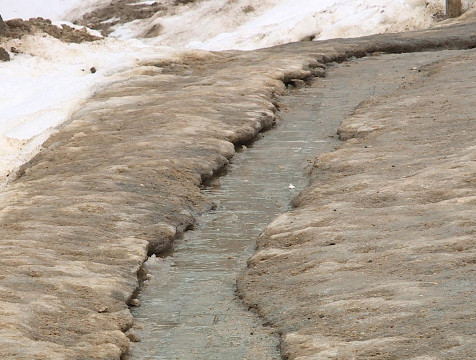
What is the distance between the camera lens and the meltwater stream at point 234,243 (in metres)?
8.46

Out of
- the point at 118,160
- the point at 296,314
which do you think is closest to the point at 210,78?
the point at 118,160

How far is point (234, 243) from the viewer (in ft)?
36.0

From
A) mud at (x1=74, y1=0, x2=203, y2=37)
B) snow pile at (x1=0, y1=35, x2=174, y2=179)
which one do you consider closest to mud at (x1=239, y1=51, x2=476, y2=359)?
snow pile at (x1=0, y1=35, x2=174, y2=179)

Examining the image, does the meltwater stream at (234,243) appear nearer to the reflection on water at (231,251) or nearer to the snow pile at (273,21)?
the reflection on water at (231,251)

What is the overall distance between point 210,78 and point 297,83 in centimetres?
163

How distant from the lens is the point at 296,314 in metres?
8.50

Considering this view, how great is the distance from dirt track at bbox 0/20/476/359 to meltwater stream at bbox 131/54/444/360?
211 mm

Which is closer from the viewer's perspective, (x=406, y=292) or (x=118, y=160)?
(x=406, y=292)

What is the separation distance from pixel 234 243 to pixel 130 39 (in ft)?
53.8

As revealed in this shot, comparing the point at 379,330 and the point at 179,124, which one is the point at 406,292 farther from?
the point at 179,124

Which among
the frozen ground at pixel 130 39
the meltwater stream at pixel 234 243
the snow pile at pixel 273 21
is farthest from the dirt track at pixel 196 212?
the snow pile at pixel 273 21

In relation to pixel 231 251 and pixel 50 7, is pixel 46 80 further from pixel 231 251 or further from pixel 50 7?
pixel 50 7

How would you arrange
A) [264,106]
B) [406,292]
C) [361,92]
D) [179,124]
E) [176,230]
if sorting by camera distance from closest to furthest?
1. [406,292]
2. [176,230]
3. [179,124]
4. [264,106]
5. [361,92]

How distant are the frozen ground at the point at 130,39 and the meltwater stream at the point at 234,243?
356 cm
